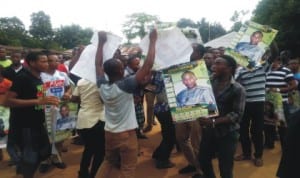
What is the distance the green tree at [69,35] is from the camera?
72062 mm

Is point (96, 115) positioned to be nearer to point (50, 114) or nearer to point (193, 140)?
point (50, 114)

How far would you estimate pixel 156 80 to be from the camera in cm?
570

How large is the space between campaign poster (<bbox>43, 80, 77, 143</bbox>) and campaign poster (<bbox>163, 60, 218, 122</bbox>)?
7.01ft

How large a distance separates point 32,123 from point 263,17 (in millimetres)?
27740

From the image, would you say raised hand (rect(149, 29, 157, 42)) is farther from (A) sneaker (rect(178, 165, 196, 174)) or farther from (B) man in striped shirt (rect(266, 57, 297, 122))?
(B) man in striped shirt (rect(266, 57, 297, 122))

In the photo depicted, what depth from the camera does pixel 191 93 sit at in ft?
13.3

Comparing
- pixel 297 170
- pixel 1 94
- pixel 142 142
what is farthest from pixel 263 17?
pixel 297 170

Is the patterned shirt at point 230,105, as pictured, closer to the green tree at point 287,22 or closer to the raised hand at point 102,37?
the raised hand at point 102,37

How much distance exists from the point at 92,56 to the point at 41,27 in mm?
76298

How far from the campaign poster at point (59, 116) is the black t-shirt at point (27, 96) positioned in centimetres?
50

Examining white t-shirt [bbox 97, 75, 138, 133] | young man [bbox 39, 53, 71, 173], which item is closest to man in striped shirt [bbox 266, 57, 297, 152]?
white t-shirt [bbox 97, 75, 138, 133]

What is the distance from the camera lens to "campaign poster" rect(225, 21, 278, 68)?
500cm

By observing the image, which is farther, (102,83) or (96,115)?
(96,115)

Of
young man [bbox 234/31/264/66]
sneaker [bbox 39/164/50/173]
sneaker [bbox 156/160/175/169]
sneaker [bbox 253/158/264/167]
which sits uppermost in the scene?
young man [bbox 234/31/264/66]
